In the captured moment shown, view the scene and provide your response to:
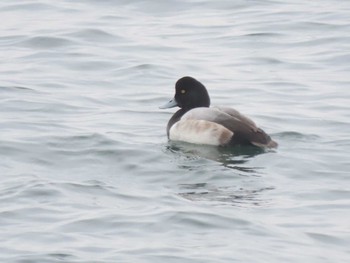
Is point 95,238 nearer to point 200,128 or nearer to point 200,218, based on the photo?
point 200,218

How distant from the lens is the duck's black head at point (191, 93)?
48.8ft

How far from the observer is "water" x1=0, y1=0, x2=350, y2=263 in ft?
34.6

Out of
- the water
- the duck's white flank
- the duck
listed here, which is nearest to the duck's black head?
the duck

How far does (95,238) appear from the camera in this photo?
10445 mm

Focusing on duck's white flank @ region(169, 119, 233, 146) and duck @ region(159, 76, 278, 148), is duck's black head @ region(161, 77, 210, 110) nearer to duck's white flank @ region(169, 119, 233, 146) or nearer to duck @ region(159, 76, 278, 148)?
duck @ region(159, 76, 278, 148)

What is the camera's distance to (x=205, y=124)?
1409cm

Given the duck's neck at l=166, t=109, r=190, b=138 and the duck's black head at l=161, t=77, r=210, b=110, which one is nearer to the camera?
the duck's neck at l=166, t=109, r=190, b=138

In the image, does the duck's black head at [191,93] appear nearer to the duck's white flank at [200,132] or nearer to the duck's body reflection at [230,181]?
the duck's white flank at [200,132]

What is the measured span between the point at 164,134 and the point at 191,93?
0.54 metres

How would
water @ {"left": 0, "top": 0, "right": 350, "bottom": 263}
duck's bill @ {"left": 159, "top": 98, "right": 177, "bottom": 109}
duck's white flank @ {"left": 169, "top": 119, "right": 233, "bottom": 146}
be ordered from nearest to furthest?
1. water @ {"left": 0, "top": 0, "right": 350, "bottom": 263}
2. duck's white flank @ {"left": 169, "top": 119, "right": 233, "bottom": 146}
3. duck's bill @ {"left": 159, "top": 98, "right": 177, "bottom": 109}

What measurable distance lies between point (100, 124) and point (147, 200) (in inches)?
142

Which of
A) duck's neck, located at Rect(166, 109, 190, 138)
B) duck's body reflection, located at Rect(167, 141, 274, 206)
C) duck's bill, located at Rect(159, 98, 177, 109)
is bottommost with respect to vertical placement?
duck's body reflection, located at Rect(167, 141, 274, 206)

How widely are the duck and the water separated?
12 centimetres

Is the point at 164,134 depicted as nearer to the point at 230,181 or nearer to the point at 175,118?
the point at 175,118
